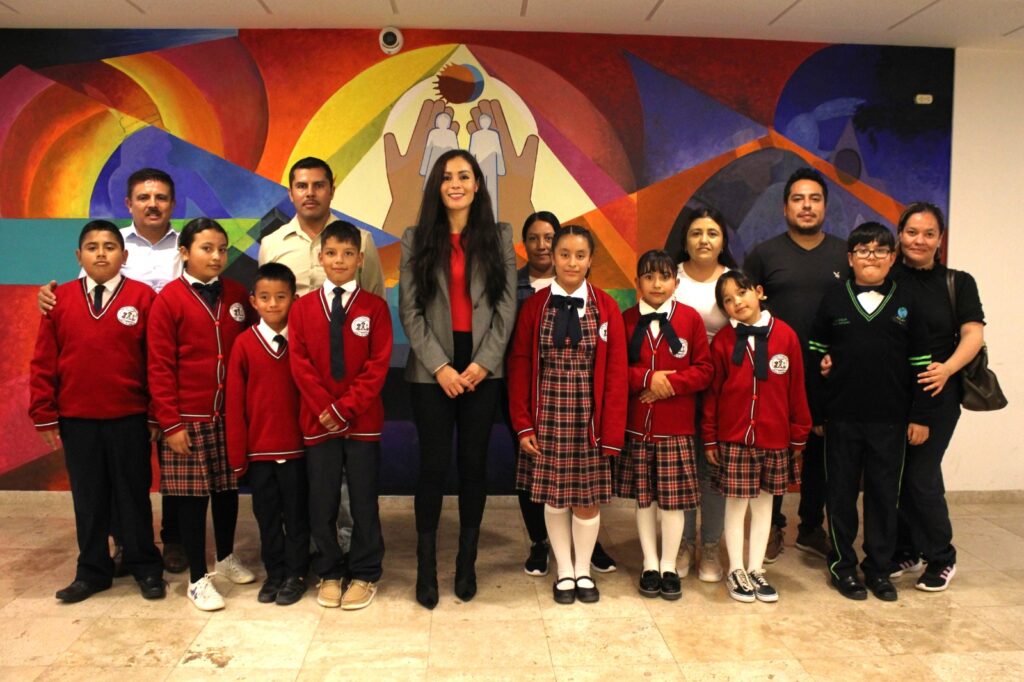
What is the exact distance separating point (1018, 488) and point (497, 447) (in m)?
2.97

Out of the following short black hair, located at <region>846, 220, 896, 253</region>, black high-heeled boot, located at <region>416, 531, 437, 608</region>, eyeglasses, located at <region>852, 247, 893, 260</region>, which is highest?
short black hair, located at <region>846, 220, 896, 253</region>

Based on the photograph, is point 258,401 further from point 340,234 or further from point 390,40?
point 390,40

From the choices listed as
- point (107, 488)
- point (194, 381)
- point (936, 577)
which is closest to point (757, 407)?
point (936, 577)

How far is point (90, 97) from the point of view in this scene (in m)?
3.91

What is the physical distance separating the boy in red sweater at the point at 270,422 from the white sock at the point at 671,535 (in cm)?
142

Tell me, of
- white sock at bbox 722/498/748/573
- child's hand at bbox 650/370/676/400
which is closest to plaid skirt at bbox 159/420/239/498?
child's hand at bbox 650/370/676/400

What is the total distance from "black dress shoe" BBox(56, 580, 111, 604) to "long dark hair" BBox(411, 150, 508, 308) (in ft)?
5.57

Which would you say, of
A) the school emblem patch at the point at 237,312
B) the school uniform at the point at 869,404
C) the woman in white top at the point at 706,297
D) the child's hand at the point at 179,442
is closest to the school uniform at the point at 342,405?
the school emblem patch at the point at 237,312

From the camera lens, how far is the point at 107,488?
293 cm

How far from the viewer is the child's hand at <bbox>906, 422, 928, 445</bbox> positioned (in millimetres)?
2896

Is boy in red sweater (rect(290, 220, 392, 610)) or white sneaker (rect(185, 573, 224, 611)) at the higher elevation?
boy in red sweater (rect(290, 220, 392, 610))

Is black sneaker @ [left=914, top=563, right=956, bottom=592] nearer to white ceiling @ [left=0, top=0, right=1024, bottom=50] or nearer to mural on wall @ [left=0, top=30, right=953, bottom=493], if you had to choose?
mural on wall @ [left=0, top=30, right=953, bottom=493]

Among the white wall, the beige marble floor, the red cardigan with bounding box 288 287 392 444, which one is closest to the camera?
the beige marble floor

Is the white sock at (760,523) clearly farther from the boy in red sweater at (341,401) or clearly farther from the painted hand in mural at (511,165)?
the painted hand in mural at (511,165)
